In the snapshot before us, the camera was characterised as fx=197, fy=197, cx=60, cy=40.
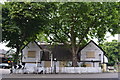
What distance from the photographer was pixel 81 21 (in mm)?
23641

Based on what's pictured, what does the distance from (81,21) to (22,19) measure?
6984 millimetres

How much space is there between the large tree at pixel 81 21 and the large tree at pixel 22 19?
1.46 m

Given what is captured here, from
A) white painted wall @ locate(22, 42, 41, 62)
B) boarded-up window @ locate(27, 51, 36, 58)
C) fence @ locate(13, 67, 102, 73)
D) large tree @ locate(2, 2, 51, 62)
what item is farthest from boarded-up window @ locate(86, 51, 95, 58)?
large tree @ locate(2, 2, 51, 62)

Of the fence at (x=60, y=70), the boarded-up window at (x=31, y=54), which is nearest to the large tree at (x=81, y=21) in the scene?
the fence at (x=60, y=70)

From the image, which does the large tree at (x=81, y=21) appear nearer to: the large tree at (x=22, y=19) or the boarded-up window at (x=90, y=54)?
the large tree at (x=22, y=19)

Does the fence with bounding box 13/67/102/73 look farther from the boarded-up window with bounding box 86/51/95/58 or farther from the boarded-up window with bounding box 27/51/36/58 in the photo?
the boarded-up window with bounding box 27/51/36/58

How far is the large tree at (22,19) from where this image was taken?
2070cm

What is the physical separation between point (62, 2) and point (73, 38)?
803 cm

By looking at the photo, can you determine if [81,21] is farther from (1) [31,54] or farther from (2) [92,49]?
(1) [31,54]

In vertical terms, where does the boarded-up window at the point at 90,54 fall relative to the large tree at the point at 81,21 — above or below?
below

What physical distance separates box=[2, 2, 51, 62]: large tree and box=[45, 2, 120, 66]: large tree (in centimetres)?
146

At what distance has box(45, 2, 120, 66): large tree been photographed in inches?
838

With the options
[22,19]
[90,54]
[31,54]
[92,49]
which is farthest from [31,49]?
[22,19]

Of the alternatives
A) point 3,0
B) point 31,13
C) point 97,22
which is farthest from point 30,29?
point 97,22
